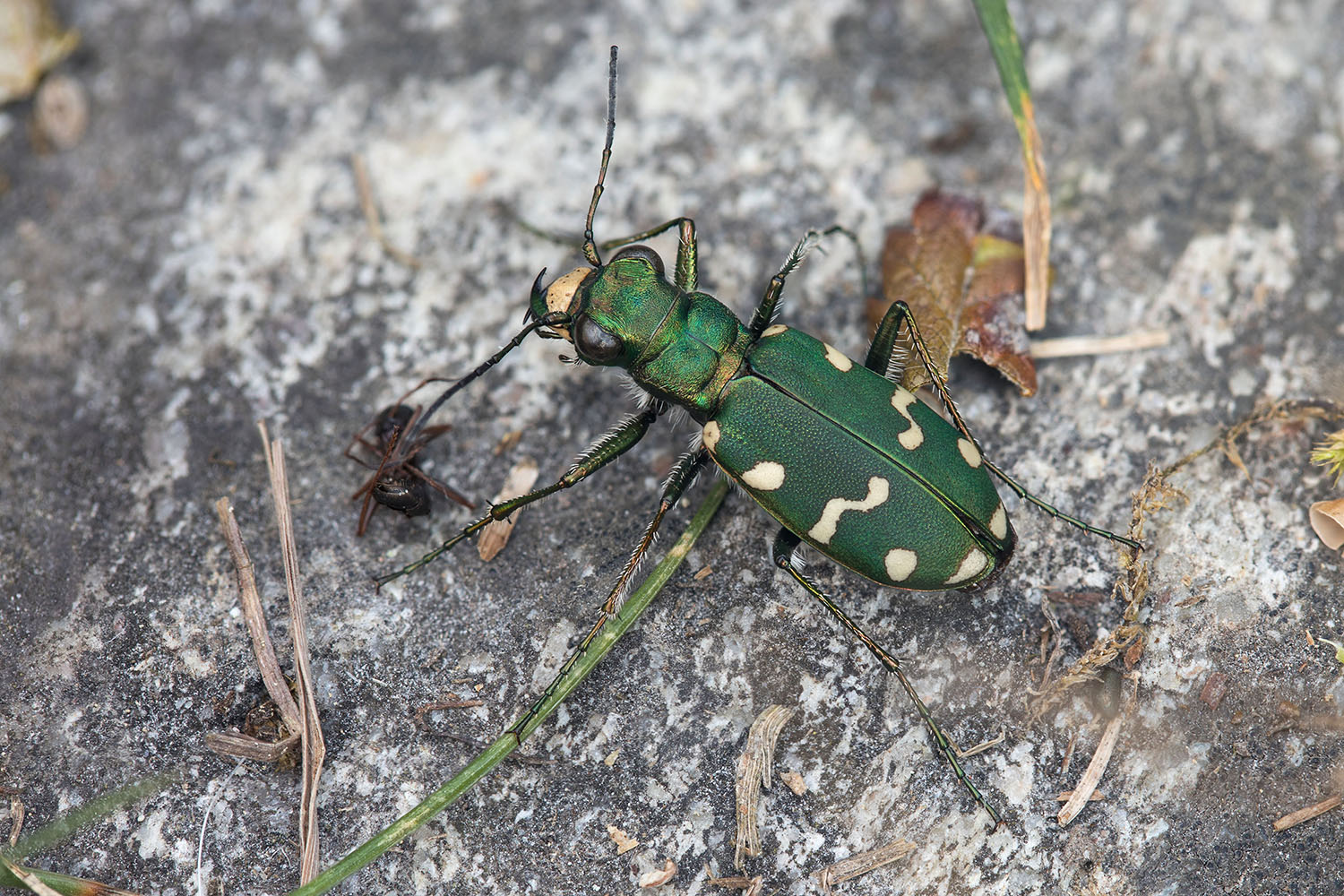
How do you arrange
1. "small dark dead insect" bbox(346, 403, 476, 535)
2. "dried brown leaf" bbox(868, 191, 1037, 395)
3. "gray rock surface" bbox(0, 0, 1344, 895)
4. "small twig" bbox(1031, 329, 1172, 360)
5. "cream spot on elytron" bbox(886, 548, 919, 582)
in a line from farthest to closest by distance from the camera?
"small twig" bbox(1031, 329, 1172, 360) < "dried brown leaf" bbox(868, 191, 1037, 395) < "small dark dead insect" bbox(346, 403, 476, 535) < "gray rock surface" bbox(0, 0, 1344, 895) < "cream spot on elytron" bbox(886, 548, 919, 582)

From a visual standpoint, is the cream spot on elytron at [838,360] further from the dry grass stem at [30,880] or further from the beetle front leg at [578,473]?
the dry grass stem at [30,880]

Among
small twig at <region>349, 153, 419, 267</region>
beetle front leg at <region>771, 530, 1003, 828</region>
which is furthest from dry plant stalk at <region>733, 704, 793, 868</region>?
small twig at <region>349, 153, 419, 267</region>

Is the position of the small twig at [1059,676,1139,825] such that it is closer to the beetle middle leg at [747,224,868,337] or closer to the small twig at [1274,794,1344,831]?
the small twig at [1274,794,1344,831]

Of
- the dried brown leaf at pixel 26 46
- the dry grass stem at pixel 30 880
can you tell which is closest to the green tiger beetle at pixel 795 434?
the dry grass stem at pixel 30 880

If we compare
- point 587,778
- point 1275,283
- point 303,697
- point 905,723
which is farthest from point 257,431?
point 1275,283

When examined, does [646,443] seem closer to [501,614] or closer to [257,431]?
[501,614]
